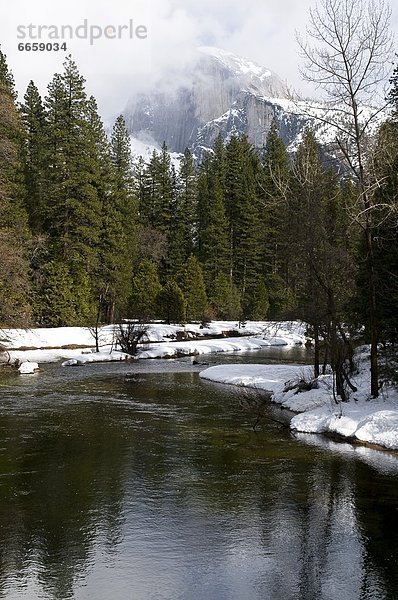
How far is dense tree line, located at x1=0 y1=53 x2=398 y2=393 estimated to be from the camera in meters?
18.0

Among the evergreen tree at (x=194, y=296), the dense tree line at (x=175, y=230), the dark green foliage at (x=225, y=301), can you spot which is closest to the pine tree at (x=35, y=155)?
the dense tree line at (x=175, y=230)

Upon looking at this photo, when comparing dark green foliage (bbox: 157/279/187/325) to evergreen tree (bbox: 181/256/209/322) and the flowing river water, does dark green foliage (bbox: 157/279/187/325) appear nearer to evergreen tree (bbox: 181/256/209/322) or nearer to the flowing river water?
evergreen tree (bbox: 181/256/209/322)

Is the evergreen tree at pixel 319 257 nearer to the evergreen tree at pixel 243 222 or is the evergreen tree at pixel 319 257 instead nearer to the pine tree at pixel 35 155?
the pine tree at pixel 35 155

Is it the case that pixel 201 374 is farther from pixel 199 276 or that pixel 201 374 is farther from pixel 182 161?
pixel 182 161

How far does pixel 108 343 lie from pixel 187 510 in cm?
2646

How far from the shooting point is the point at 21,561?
23.2 feet

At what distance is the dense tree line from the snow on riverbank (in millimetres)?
1446

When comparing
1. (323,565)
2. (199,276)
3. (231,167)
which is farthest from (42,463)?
(231,167)

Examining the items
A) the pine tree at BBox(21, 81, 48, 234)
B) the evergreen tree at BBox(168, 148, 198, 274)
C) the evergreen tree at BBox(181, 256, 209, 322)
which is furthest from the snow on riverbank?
the evergreen tree at BBox(168, 148, 198, 274)

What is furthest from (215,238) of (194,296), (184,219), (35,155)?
(35,155)

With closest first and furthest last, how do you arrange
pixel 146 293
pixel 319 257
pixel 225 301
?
pixel 319 257 → pixel 146 293 → pixel 225 301

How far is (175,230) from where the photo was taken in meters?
63.8

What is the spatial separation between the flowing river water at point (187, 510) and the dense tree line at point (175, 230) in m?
4.92

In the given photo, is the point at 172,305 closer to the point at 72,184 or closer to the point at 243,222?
the point at 72,184
